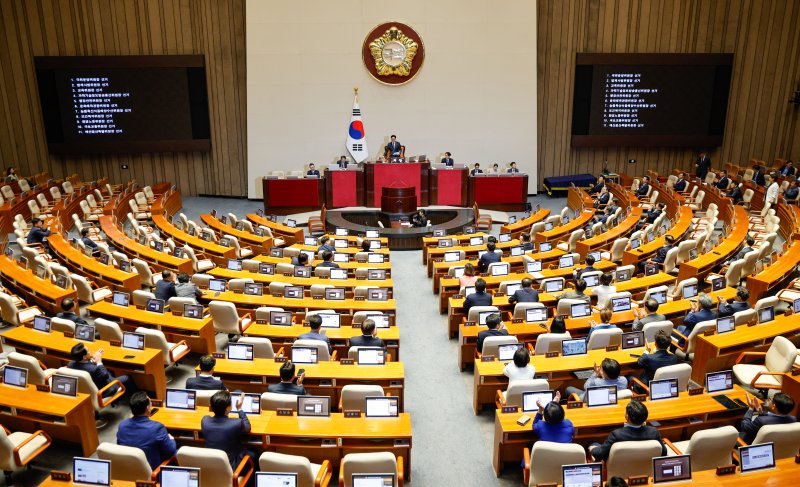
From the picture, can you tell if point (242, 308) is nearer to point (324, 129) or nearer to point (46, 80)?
point (324, 129)

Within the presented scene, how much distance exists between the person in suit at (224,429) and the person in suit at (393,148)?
14.1 m

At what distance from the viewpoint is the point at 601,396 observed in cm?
585

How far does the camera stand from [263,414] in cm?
574

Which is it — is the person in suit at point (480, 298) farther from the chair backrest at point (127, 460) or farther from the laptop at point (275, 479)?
the chair backrest at point (127, 460)

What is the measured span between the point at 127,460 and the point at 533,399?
3.59 meters

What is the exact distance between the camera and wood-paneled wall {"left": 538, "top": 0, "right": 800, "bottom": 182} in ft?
64.0

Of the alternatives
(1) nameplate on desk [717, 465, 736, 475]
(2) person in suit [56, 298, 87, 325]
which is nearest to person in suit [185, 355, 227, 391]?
(2) person in suit [56, 298, 87, 325]

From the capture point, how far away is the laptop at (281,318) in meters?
8.10

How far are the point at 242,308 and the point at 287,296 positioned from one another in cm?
69

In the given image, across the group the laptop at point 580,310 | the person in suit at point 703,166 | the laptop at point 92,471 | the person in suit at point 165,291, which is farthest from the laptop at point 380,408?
the person in suit at point 703,166

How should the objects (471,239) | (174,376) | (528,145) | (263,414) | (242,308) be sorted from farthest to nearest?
(528,145) → (471,239) → (242,308) → (174,376) → (263,414)

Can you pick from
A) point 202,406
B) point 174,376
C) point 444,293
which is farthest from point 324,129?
point 202,406

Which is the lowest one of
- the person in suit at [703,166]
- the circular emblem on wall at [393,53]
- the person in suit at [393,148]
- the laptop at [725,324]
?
the laptop at [725,324]

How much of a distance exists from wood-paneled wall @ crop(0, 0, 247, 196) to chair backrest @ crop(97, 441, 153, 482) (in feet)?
53.2
